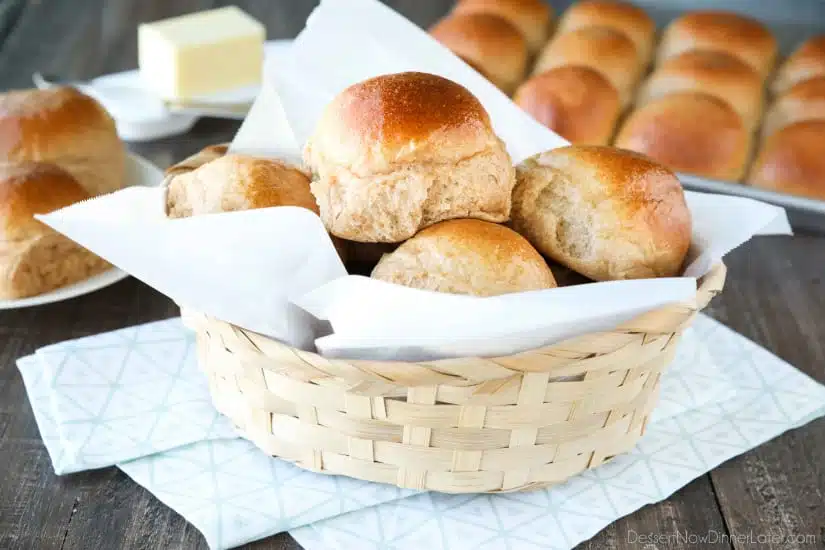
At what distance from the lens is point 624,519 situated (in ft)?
3.30

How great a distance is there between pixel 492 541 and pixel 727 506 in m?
0.29

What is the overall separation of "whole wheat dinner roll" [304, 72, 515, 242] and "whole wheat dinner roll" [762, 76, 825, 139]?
122cm

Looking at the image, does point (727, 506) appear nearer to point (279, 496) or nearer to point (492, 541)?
point (492, 541)

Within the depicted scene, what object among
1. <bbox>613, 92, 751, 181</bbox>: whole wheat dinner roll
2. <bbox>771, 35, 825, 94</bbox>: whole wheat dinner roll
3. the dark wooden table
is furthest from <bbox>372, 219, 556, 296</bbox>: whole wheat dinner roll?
<bbox>771, 35, 825, 94</bbox>: whole wheat dinner roll

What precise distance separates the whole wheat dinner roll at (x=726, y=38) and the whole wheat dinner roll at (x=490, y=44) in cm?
40

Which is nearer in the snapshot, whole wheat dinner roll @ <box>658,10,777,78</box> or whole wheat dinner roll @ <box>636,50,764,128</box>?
whole wheat dinner roll @ <box>636,50,764,128</box>

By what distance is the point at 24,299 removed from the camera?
1310 millimetres

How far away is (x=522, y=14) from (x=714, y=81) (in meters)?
0.60

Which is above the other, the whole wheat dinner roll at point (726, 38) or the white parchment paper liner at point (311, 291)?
the white parchment paper liner at point (311, 291)

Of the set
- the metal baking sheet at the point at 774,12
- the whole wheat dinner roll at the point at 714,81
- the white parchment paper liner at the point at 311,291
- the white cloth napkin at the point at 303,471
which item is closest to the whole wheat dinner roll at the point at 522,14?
the metal baking sheet at the point at 774,12

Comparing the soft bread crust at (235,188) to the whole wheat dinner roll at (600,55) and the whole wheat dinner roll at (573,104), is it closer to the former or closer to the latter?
the whole wheat dinner roll at (573,104)

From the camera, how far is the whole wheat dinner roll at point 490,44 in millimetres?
2234

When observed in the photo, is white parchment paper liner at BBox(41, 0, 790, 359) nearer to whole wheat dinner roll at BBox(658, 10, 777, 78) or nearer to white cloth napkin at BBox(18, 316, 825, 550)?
white cloth napkin at BBox(18, 316, 825, 550)

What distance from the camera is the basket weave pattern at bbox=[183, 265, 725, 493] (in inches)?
34.3
